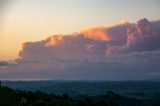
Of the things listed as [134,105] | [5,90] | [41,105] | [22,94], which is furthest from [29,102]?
[134,105]

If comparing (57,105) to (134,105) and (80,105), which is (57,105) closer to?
(80,105)

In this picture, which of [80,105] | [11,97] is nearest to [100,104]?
[80,105]

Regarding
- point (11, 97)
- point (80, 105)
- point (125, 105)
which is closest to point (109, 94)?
point (125, 105)

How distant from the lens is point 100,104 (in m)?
97.8

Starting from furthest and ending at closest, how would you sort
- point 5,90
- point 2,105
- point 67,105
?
point 5,90
point 67,105
point 2,105

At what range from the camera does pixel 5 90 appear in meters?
80.4

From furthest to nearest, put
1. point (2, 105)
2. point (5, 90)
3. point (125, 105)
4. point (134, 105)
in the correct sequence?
point (134, 105) < point (125, 105) < point (5, 90) < point (2, 105)

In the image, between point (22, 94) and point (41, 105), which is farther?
point (22, 94)

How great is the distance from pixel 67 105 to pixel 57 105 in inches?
200

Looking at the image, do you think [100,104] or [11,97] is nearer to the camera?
[11,97]

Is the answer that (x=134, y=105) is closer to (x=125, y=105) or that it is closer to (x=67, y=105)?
(x=125, y=105)

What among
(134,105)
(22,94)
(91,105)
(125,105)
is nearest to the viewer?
(22,94)

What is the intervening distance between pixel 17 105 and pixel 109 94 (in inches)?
4505

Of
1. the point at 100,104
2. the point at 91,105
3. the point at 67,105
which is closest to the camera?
the point at 67,105
